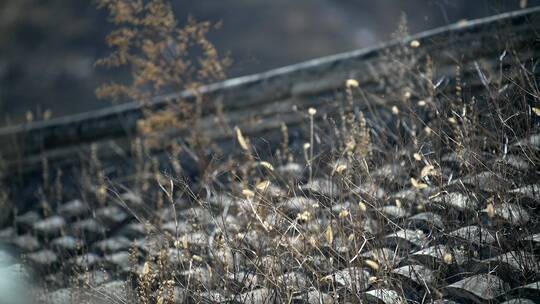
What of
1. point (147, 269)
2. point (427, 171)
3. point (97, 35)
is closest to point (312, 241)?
point (427, 171)

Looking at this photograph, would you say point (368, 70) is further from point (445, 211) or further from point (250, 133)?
point (445, 211)

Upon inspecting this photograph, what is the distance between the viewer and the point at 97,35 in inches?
524

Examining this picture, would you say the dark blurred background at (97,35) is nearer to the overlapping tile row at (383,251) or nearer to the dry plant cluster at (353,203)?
the dry plant cluster at (353,203)

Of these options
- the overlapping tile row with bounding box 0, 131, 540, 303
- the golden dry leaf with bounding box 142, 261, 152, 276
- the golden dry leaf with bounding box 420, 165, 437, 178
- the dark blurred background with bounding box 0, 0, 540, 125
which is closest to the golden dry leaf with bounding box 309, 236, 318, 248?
the overlapping tile row with bounding box 0, 131, 540, 303

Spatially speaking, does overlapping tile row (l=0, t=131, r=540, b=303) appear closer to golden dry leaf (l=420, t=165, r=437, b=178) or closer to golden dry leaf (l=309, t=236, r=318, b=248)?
golden dry leaf (l=309, t=236, r=318, b=248)

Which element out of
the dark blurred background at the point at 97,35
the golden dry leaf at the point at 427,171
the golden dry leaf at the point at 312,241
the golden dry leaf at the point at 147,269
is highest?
the dark blurred background at the point at 97,35

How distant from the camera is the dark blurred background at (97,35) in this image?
478 inches

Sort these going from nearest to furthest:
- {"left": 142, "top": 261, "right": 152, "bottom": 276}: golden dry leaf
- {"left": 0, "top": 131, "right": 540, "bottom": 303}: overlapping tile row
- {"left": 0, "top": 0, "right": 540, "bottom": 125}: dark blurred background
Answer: {"left": 0, "top": 131, "right": 540, "bottom": 303}: overlapping tile row → {"left": 142, "top": 261, "right": 152, "bottom": 276}: golden dry leaf → {"left": 0, "top": 0, "right": 540, "bottom": 125}: dark blurred background

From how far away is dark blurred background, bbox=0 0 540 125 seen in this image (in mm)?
12148

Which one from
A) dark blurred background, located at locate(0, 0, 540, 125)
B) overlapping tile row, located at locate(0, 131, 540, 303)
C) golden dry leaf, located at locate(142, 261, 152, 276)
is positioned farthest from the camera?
dark blurred background, located at locate(0, 0, 540, 125)

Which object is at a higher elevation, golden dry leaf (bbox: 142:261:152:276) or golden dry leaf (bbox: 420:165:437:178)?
golden dry leaf (bbox: 420:165:437:178)

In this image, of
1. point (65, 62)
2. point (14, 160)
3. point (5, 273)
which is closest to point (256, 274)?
point (5, 273)

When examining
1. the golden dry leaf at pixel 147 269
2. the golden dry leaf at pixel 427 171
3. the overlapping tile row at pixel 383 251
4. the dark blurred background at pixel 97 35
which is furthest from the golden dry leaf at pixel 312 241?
the dark blurred background at pixel 97 35

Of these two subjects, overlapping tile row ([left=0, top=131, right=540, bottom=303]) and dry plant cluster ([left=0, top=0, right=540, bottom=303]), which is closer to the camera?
overlapping tile row ([left=0, top=131, right=540, bottom=303])
